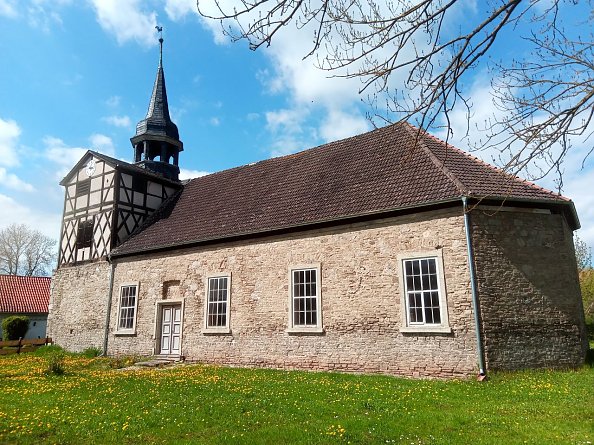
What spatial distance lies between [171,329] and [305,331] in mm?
6309

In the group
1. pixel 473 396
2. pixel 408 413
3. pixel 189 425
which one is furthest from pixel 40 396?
pixel 473 396

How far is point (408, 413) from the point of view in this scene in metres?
6.89

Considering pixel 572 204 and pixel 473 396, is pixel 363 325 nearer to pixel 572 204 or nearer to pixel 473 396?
pixel 473 396

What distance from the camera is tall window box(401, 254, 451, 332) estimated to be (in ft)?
36.1

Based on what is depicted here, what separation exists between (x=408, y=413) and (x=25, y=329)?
2554cm

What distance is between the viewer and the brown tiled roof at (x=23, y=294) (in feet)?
105

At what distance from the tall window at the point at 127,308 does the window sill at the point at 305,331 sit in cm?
763

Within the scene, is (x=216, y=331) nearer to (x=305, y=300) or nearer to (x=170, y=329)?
(x=170, y=329)

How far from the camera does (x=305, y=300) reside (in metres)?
13.3

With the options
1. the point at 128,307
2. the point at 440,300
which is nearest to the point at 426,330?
the point at 440,300

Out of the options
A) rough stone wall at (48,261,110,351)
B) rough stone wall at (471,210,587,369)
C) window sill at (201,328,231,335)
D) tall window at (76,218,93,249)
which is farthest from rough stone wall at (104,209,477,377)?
tall window at (76,218,93,249)

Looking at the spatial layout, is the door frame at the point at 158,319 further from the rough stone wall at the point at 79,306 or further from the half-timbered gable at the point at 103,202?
the half-timbered gable at the point at 103,202

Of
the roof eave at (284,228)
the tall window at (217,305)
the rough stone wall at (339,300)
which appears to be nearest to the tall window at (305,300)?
the rough stone wall at (339,300)

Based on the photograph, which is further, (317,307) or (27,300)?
(27,300)
